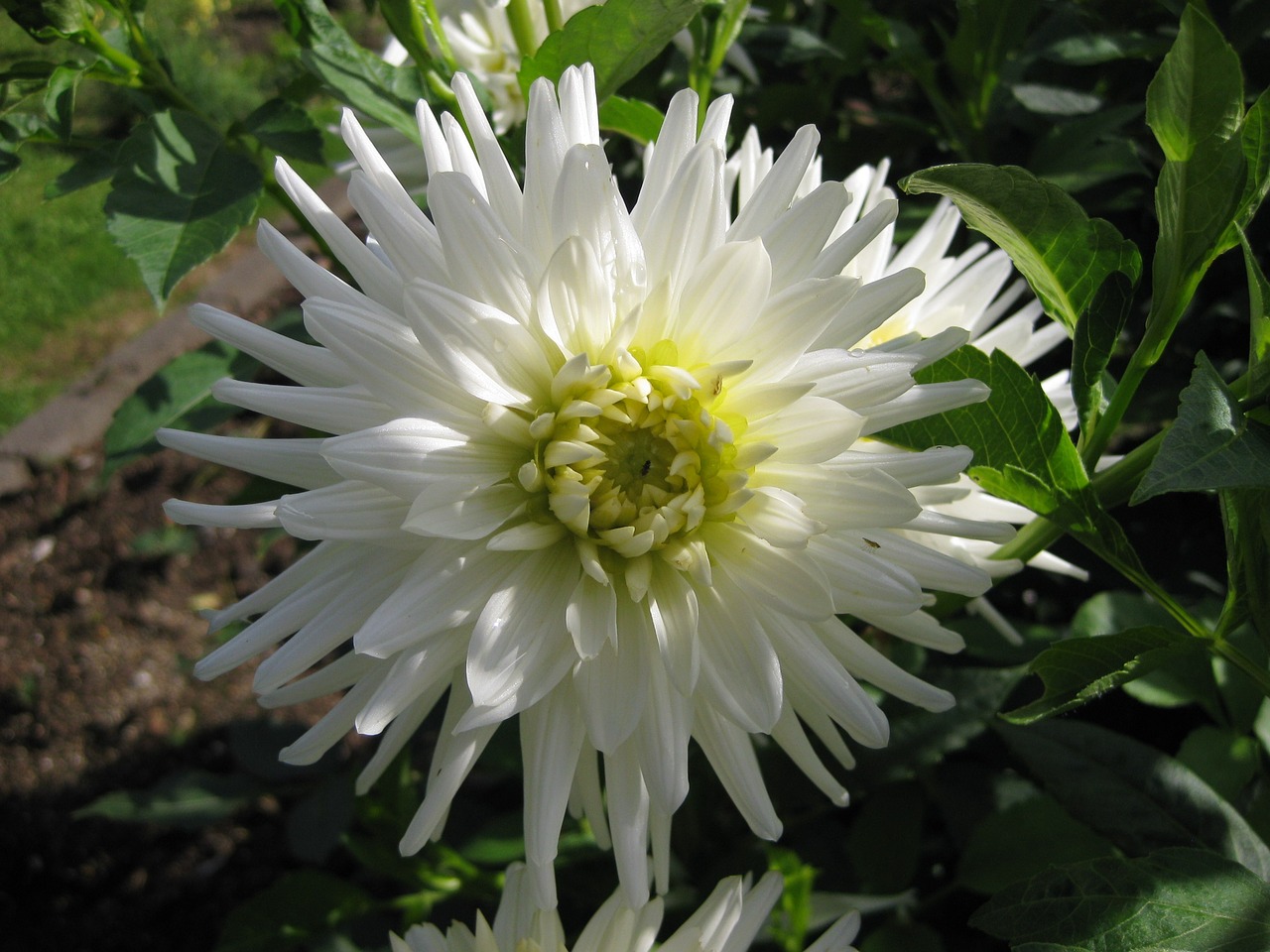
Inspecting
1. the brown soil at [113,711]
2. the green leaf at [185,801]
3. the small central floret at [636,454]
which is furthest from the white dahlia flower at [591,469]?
the brown soil at [113,711]

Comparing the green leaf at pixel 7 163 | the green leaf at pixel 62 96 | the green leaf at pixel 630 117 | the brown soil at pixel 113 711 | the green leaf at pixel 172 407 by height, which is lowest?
the brown soil at pixel 113 711

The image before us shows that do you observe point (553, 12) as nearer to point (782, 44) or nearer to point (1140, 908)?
point (782, 44)

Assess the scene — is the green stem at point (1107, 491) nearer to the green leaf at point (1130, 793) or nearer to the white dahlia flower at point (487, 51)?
the green leaf at point (1130, 793)

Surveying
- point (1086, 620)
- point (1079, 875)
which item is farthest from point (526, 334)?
point (1086, 620)

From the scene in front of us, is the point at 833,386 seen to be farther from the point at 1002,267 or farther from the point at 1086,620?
the point at 1086,620

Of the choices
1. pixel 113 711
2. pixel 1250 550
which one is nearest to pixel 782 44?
pixel 1250 550

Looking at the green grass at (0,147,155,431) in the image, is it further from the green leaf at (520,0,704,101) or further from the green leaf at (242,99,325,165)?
the green leaf at (520,0,704,101)
